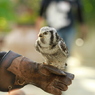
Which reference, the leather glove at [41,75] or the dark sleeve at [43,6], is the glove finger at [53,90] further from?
the dark sleeve at [43,6]

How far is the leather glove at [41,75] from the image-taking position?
201 cm

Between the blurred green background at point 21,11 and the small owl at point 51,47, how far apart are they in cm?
444

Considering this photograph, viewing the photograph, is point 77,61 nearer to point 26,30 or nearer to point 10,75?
point 26,30

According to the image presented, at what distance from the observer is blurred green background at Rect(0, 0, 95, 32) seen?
6971mm

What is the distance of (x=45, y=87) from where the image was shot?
2.07 meters

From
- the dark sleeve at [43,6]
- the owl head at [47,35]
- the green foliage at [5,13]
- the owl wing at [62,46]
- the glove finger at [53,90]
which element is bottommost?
the glove finger at [53,90]

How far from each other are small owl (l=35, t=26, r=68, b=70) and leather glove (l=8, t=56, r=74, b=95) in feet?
0.27

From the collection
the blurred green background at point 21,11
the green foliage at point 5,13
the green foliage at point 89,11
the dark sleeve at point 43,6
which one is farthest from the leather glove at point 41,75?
the green foliage at point 5,13

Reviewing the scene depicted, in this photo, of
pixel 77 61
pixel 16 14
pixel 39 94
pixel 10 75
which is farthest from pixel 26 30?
pixel 10 75

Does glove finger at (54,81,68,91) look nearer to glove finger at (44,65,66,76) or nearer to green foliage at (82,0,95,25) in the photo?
glove finger at (44,65,66,76)

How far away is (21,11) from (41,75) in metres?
5.14

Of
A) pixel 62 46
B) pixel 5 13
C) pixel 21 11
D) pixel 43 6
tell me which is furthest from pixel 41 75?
pixel 5 13

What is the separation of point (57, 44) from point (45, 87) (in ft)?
0.89

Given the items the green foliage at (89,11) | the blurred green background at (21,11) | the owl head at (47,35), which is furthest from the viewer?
the green foliage at (89,11)
